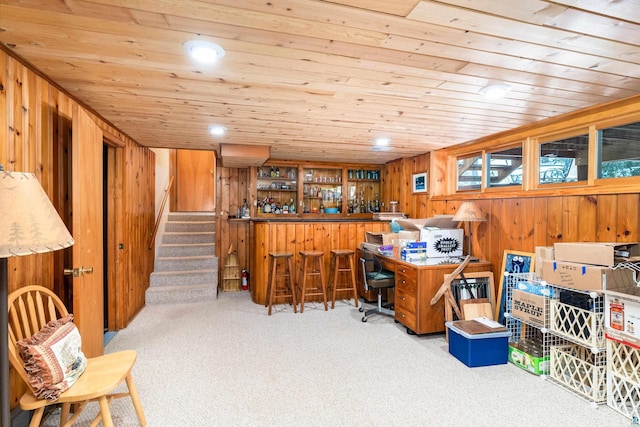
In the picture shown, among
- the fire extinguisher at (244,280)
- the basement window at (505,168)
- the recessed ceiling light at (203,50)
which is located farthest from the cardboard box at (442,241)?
the fire extinguisher at (244,280)

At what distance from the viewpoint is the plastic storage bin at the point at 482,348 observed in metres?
2.76

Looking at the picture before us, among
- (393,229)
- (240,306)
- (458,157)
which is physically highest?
(458,157)

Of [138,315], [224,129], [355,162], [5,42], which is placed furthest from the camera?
[355,162]

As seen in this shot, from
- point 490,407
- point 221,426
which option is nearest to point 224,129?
point 221,426

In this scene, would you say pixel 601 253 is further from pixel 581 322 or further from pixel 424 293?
pixel 424 293

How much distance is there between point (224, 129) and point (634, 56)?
3.27m

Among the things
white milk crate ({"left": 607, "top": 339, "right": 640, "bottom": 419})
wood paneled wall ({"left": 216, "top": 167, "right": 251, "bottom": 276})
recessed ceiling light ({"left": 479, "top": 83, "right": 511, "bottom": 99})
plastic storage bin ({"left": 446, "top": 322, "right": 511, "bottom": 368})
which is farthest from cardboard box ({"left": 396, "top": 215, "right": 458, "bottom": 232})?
wood paneled wall ({"left": 216, "top": 167, "right": 251, "bottom": 276})

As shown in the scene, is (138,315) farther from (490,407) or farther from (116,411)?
(490,407)

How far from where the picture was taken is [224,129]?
352cm

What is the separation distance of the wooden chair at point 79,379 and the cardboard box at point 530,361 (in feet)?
9.55

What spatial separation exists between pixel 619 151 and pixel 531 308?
146 centimetres

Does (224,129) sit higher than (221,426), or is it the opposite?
(224,129)

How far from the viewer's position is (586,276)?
7.43 ft

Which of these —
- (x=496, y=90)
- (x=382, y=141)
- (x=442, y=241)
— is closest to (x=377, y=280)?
(x=442, y=241)
